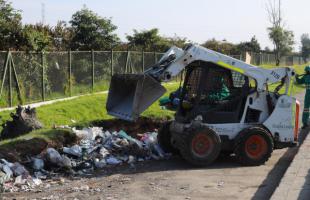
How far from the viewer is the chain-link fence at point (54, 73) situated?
17278mm

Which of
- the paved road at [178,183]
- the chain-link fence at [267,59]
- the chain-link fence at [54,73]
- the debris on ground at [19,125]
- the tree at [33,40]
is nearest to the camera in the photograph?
the paved road at [178,183]

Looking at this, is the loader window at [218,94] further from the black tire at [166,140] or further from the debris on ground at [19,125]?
the debris on ground at [19,125]

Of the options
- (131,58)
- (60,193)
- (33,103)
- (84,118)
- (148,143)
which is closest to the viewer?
(60,193)

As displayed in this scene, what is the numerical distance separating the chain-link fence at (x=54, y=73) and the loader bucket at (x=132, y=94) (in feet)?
21.5

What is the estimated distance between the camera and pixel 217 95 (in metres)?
10.5

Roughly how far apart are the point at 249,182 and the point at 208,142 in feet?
4.73

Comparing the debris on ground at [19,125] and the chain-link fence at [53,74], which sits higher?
the chain-link fence at [53,74]

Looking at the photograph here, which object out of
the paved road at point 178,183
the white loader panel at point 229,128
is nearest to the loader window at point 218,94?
the white loader panel at point 229,128

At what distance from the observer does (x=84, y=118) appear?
16.3 metres

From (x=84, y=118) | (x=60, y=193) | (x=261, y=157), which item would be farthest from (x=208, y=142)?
(x=84, y=118)

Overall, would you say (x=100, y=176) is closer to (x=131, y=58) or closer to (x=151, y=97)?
(x=151, y=97)

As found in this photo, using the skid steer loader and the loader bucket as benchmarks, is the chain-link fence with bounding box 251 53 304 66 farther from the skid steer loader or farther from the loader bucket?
the skid steer loader

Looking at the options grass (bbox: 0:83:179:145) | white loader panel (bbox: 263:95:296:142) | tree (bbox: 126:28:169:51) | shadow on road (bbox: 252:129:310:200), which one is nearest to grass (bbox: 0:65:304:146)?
grass (bbox: 0:83:179:145)

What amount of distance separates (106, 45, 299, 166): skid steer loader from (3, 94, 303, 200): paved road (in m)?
0.32
